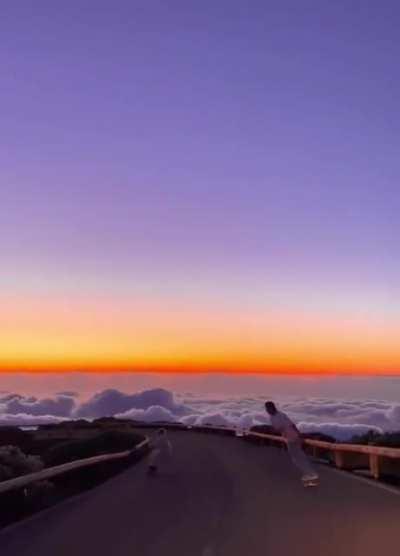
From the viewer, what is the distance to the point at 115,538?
49.9 ft

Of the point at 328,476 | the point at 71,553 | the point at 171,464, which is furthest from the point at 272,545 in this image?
Answer: the point at 171,464

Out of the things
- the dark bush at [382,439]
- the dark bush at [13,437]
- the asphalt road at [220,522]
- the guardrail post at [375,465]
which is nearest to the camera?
the asphalt road at [220,522]

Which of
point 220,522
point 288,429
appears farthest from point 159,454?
point 220,522

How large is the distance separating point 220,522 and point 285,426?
6.19m

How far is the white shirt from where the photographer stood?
22578mm

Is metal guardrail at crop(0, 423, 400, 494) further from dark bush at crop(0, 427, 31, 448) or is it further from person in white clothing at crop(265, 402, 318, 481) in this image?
dark bush at crop(0, 427, 31, 448)

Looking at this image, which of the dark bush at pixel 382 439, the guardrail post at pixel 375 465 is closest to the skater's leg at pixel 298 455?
the guardrail post at pixel 375 465

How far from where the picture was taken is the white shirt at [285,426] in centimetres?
2258

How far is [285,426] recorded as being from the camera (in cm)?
2258

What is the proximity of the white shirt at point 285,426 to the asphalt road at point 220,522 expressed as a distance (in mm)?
1345

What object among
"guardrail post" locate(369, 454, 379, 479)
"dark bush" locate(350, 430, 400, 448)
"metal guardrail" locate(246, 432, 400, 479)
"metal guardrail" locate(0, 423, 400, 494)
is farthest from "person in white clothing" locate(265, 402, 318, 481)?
"dark bush" locate(350, 430, 400, 448)

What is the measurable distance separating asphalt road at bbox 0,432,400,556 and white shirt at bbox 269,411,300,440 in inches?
52.9

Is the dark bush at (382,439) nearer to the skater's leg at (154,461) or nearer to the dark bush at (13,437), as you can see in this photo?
the skater's leg at (154,461)

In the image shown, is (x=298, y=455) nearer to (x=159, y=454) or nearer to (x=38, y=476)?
(x=38, y=476)
